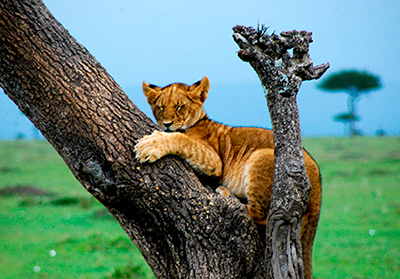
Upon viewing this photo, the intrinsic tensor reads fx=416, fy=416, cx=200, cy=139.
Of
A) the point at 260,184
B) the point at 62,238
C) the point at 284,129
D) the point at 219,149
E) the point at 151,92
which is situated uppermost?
the point at 151,92

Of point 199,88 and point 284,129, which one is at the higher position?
point 199,88

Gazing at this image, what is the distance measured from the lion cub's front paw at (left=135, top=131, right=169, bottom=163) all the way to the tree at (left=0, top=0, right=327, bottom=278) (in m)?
0.07

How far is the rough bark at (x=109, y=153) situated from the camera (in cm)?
311

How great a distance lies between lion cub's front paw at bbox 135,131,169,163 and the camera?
3072 millimetres

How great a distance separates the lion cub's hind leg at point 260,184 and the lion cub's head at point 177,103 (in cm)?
83

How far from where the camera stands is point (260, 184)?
3721 mm

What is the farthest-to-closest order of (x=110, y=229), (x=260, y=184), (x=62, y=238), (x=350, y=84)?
(x=350, y=84)
(x=110, y=229)
(x=62, y=238)
(x=260, y=184)

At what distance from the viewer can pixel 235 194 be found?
391 centimetres

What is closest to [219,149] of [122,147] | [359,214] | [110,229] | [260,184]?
[260,184]

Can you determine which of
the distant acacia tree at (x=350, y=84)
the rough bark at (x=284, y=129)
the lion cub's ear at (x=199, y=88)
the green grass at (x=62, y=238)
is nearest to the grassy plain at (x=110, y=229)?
the green grass at (x=62, y=238)

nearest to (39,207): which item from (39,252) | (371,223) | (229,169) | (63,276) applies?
(39,252)

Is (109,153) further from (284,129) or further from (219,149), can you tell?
(219,149)

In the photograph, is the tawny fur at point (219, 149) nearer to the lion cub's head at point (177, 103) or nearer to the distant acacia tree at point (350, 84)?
the lion cub's head at point (177, 103)

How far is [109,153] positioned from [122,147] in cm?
11
